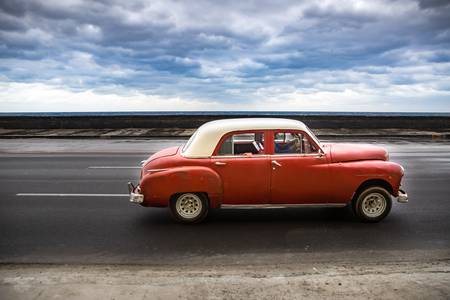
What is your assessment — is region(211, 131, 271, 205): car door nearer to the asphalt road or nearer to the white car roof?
the white car roof

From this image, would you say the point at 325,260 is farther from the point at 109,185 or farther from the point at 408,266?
the point at 109,185

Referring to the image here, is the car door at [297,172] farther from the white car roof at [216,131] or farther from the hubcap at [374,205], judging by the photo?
the hubcap at [374,205]

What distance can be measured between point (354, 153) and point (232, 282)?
3.59 meters

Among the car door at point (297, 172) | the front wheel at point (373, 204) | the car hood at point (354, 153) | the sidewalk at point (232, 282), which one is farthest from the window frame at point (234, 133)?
the sidewalk at point (232, 282)

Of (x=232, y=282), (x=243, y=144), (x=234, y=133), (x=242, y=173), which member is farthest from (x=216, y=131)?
(x=232, y=282)

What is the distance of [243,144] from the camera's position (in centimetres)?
689

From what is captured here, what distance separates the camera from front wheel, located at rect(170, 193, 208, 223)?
6547mm

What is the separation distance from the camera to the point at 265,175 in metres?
6.44

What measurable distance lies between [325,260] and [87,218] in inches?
164

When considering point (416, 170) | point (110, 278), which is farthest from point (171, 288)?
point (416, 170)

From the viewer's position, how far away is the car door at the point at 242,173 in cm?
644

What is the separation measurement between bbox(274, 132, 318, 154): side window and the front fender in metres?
1.14

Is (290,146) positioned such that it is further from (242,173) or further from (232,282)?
(232,282)

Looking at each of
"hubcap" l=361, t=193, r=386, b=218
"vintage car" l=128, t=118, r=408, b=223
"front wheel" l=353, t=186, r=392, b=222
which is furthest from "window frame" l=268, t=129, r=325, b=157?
"hubcap" l=361, t=193, r=386, b=218
